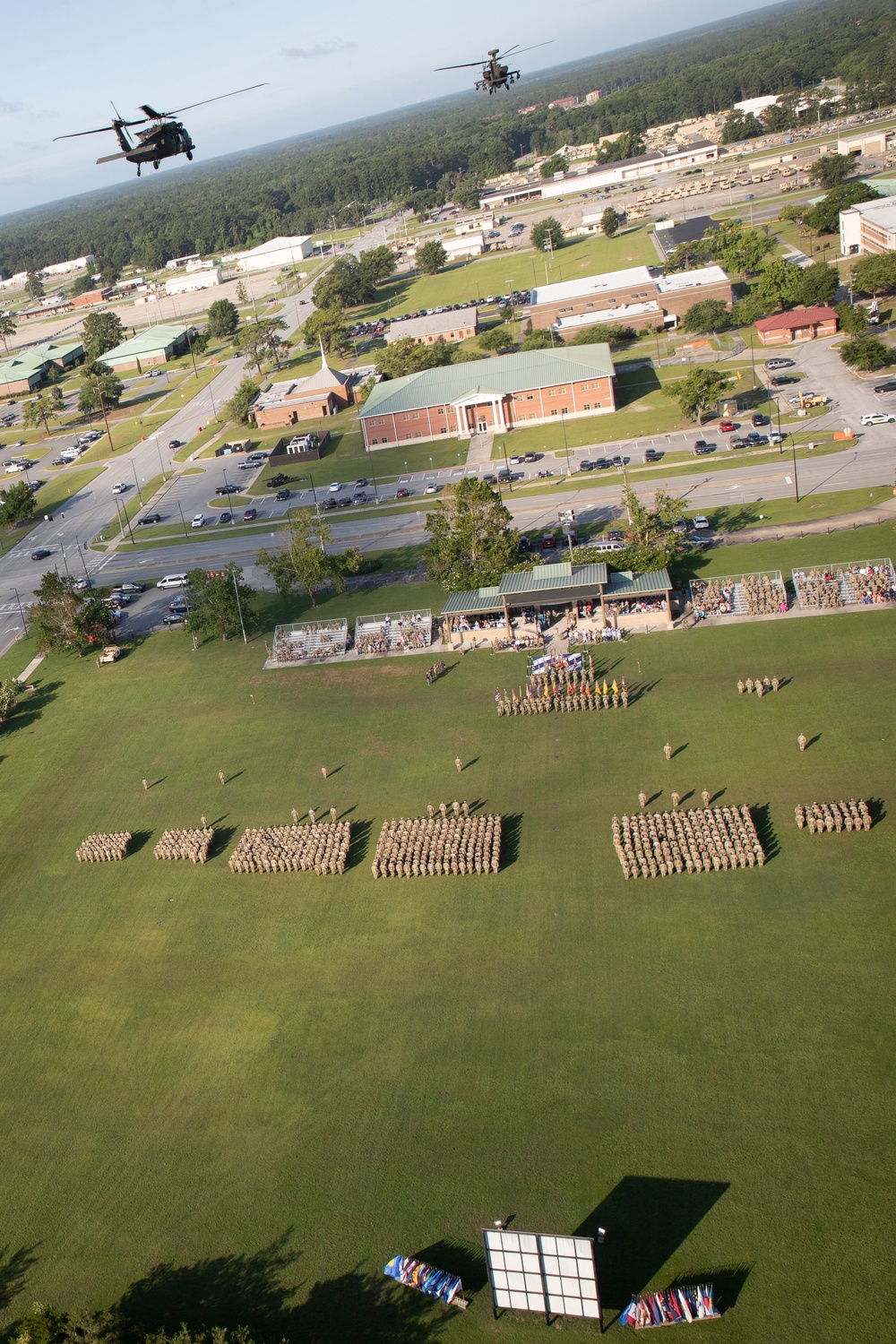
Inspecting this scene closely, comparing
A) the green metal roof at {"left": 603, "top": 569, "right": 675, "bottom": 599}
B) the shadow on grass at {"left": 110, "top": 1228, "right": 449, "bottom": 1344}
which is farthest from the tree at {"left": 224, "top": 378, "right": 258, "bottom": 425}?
the shadow on grass at {"left": 110, "top": 1228, "right": 449, "bottom": 1344}

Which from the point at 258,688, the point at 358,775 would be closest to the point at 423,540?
the point at 258,688

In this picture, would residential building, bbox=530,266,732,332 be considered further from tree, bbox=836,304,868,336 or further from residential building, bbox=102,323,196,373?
residential building, bbox=102,323,196,373

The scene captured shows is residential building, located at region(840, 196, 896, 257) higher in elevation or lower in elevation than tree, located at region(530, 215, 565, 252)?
lower

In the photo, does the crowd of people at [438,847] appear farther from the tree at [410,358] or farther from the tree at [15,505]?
the tree at [410,358]

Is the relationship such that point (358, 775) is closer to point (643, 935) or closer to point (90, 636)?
point (643, 935)

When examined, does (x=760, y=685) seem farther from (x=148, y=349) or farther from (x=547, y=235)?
(x=148, y=349)

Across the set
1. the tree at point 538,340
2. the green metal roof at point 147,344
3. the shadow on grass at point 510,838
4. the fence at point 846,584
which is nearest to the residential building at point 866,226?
the tree at point 538,340
